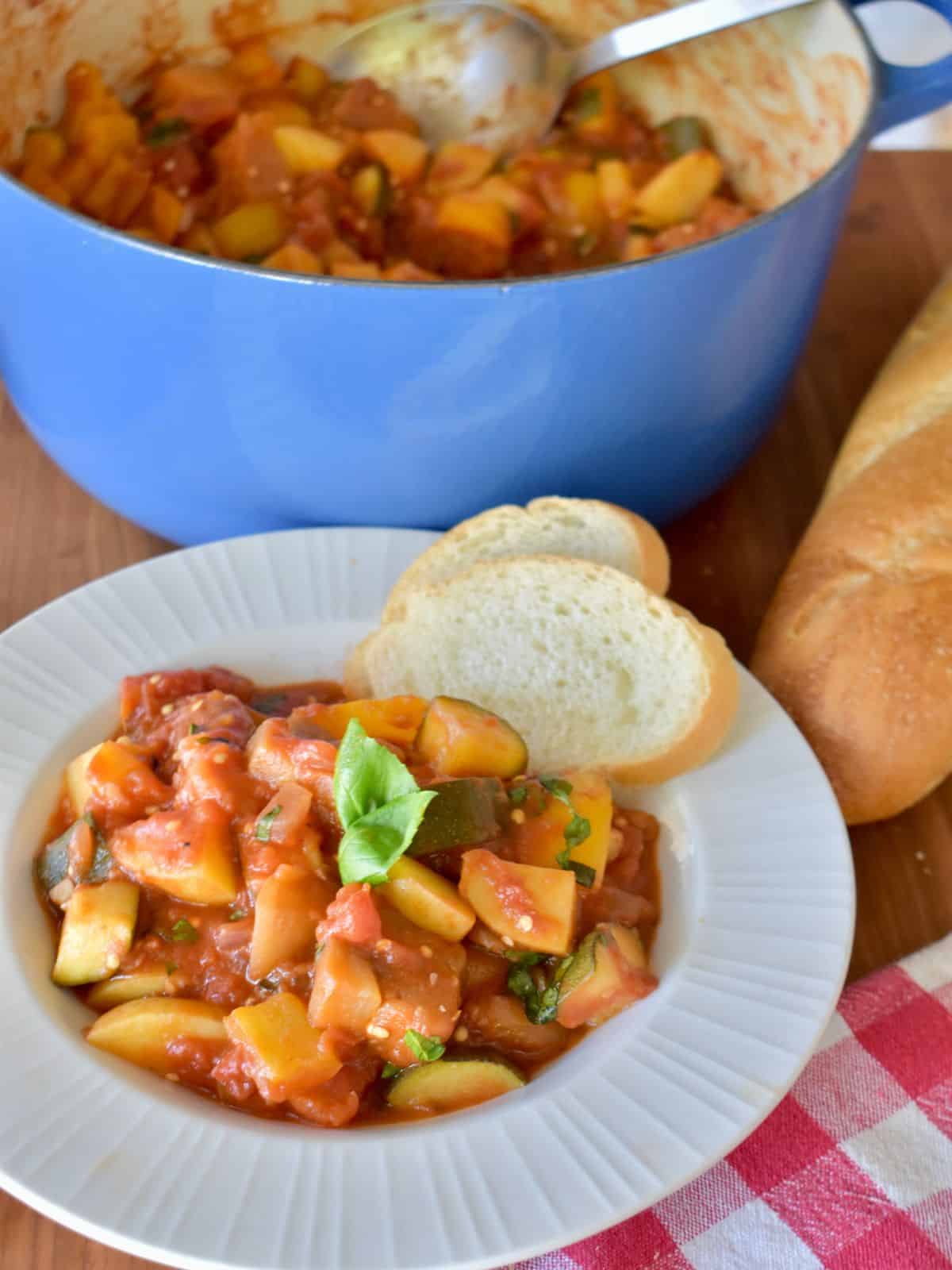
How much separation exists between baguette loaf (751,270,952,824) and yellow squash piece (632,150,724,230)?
703mm

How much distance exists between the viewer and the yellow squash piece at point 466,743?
198 cm

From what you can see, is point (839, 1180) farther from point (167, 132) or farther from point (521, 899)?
point (167, 132)

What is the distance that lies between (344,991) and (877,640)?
113 cm

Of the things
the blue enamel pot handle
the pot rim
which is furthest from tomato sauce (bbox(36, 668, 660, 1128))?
the blue enamel pot handle

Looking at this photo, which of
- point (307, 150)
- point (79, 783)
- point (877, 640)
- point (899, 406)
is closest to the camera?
point (79, 783)

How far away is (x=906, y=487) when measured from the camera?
2486mm

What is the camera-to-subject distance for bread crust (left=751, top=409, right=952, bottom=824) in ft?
7.41

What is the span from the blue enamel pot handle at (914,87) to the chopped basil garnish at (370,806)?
1580 mm

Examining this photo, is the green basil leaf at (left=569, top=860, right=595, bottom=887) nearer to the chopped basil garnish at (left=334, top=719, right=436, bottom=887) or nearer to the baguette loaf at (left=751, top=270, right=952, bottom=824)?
the chopped basil garnish at (left=334, top=719, right=436, bottom=887)

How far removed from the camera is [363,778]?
178cm

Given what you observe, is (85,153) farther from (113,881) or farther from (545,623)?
(113,881)

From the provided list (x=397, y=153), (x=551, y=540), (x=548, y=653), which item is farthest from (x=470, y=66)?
(x=548, y=653)

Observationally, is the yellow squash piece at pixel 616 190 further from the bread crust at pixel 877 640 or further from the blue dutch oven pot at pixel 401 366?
the bread crust at pixel 877 640

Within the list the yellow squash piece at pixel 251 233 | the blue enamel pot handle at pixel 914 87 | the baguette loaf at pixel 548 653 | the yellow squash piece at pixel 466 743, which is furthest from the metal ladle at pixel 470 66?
→ the yellow squash piece at pixel 466 743
